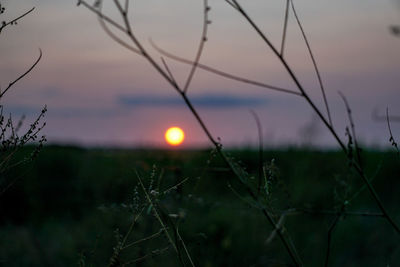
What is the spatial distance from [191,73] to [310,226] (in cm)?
837

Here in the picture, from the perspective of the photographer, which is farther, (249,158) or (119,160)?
(249,158)

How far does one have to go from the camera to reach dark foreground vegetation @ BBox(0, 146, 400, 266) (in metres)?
5.71

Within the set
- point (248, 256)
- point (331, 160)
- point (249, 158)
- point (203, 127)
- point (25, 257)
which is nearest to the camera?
point (203, 127)

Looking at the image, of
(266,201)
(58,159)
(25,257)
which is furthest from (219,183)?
(266,201)

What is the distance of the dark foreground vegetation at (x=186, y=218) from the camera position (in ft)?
18.7

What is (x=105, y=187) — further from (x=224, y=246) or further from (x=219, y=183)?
(x=224, y=246)

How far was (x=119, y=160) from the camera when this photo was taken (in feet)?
49.5

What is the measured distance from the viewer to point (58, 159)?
49.5ft

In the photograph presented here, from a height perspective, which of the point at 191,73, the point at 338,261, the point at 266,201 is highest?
the point at 191,73

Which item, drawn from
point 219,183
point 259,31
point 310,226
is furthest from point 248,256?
point 259,31

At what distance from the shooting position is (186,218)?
10.4 feet

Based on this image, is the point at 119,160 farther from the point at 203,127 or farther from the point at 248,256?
the point at 203,127

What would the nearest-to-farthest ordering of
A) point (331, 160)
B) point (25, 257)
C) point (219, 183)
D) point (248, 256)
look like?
point (248, 256)
point (25, 257)
point (219, 183)
point (331, 160)

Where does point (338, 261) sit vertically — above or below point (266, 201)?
below
